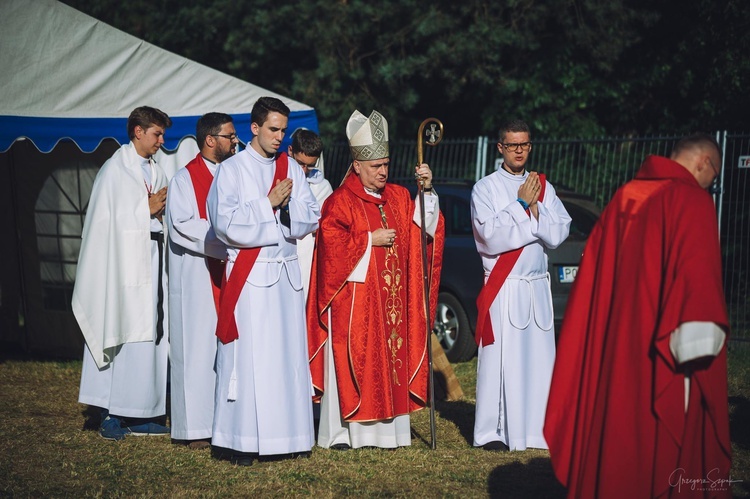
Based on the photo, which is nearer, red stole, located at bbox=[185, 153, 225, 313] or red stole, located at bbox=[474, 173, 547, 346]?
red stole, located at bbox=[474, 173, 547, 346]

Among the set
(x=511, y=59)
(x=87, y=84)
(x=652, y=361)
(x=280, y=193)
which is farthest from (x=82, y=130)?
(x=511, y=59)

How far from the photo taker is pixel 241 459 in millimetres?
6102

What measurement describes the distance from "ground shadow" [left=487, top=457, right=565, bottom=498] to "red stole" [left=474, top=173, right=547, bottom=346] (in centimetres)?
91

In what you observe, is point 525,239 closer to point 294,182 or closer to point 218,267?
point 294,182

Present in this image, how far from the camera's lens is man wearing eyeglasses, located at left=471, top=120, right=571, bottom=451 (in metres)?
6.42

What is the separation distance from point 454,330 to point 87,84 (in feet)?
14.6

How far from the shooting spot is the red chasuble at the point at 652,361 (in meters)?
3.97

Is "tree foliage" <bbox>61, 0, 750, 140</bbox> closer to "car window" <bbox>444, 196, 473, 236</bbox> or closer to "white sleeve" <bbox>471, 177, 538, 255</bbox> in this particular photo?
"car window" <bbox>444, 196, 473, 236</bbox>

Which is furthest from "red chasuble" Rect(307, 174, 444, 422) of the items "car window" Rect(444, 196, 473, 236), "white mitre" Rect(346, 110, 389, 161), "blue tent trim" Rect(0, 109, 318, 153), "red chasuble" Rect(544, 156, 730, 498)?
"car window" Rect(444, 196, 473, 236)

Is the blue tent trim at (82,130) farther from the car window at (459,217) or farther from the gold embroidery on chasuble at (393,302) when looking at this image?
the gold embroidery on chasuble at (393,302)

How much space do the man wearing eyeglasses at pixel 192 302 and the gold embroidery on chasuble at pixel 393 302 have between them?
3.70ft

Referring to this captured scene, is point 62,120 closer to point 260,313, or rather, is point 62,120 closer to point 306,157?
point 306,157

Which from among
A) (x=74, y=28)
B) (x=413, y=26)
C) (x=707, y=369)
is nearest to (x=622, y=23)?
(x=413, y=26)

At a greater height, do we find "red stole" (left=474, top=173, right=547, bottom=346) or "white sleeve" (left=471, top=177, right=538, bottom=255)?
"white sleeve" (left=471, top=177, right=538, bottom=255)
